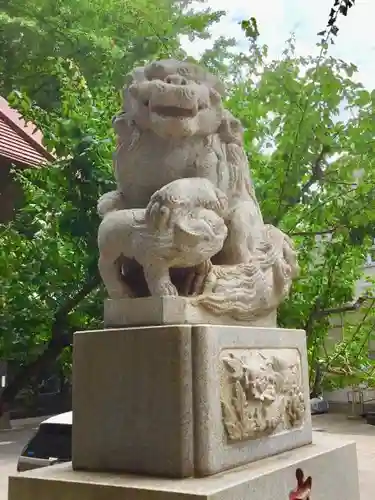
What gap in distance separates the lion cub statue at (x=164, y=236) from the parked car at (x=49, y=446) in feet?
12.4

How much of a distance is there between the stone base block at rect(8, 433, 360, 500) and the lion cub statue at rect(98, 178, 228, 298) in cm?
82

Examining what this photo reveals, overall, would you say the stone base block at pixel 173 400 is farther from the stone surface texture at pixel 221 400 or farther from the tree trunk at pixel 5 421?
the tree trunk at pixel 5 421

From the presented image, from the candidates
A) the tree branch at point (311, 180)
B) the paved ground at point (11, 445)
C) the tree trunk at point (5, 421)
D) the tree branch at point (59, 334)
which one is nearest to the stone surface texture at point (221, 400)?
the tree branch at point (311, 180)

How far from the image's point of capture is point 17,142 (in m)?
13.1

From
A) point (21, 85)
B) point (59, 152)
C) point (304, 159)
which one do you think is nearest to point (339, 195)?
point (304, 159)

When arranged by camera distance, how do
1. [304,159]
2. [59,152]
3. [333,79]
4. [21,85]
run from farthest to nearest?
[21,85], [59,152], [304,159], [333,79]

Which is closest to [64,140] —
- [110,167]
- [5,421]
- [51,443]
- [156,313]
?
[110,167]

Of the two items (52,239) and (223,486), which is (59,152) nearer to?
(52,239)

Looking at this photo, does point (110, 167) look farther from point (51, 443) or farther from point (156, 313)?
point (156, 313)

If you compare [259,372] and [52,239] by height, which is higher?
[52,239]

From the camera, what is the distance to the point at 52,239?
8.50 metres

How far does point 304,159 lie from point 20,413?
10.6 m

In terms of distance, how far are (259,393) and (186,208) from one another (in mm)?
938

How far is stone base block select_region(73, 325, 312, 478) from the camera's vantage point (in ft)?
8.31
